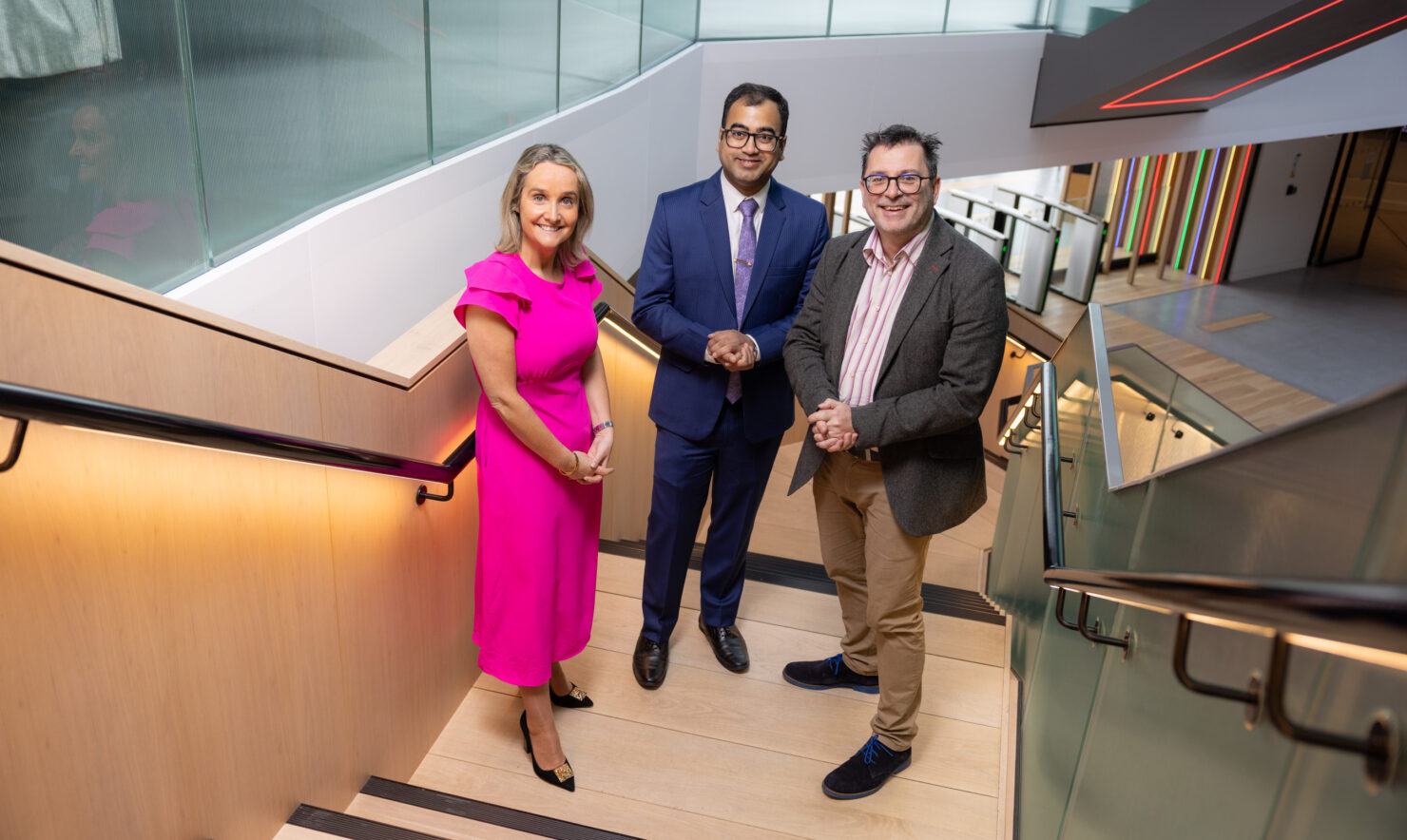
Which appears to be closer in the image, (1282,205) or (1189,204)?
(1189,204)

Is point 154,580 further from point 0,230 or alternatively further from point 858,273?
point 858,273

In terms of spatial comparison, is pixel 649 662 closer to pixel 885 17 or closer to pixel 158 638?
pixel 158 638

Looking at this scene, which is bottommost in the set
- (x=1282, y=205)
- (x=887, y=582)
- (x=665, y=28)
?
(x=887, y=582)

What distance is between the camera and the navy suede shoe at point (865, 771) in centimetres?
265

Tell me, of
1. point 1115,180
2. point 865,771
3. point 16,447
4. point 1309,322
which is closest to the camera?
point 16,447

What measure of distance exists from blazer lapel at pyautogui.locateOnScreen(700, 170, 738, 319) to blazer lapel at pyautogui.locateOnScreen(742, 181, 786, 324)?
3.3 inches

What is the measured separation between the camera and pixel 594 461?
2545mm

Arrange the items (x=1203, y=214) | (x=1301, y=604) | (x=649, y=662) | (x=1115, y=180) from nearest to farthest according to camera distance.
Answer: (x=1301, y=604)
(x=649, y=662)
(x=1115, y=180)
(x=1203, y=214)

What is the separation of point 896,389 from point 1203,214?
42.1ft

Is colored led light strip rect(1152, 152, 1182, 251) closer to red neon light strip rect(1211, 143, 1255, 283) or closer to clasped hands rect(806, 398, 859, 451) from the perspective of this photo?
red neon light strip rect(1211, 143, 1255, 283)

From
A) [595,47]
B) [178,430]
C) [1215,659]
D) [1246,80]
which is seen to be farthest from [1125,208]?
[178,430]

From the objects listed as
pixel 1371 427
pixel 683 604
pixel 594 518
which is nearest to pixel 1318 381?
pixel 683 604

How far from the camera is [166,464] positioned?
165 cm

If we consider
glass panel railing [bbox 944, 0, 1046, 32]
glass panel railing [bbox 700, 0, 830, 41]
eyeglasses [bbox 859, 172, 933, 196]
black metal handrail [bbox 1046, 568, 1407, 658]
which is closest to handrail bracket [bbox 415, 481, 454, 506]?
eyeglasses [bbox 859, 172, 933, 196]
